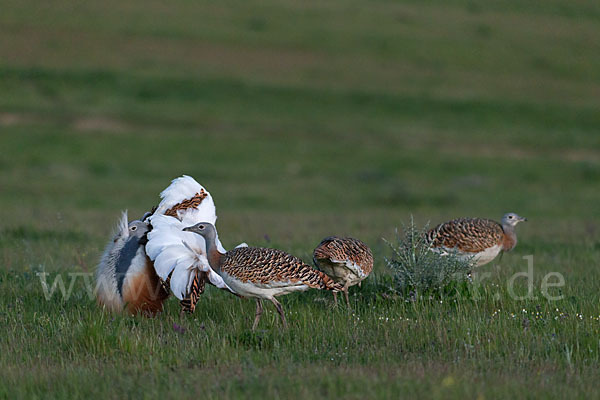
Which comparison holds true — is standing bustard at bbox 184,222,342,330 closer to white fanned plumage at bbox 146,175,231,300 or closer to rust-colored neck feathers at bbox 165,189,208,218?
white fanned plumage at bbox 146,175,231,300

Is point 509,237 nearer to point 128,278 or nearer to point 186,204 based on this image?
point 186,204

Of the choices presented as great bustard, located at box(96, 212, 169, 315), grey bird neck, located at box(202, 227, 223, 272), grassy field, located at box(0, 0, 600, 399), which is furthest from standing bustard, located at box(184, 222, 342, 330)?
great bustard, located at box(96, 212, 169, 315)

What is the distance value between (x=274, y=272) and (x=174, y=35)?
96.7 feet

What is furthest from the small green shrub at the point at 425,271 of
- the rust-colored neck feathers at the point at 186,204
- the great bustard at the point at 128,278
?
the great bustard at the point at 128,278

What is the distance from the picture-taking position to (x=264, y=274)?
18.2ft

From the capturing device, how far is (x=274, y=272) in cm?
558

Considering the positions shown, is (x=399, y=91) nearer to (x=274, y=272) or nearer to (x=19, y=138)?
(x=19, y=138)

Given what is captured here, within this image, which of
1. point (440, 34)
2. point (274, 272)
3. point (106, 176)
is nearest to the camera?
point (274, 272)

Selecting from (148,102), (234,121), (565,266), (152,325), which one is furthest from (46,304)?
(148,102)

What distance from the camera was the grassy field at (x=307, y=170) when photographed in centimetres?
478

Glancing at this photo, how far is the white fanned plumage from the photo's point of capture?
5.79 metres

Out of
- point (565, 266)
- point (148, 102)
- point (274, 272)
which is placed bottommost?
point (565, 266)

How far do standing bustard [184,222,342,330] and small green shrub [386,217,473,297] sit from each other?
2.44 ft

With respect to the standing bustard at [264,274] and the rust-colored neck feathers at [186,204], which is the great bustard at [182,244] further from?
the standing bustard at [264,274]
